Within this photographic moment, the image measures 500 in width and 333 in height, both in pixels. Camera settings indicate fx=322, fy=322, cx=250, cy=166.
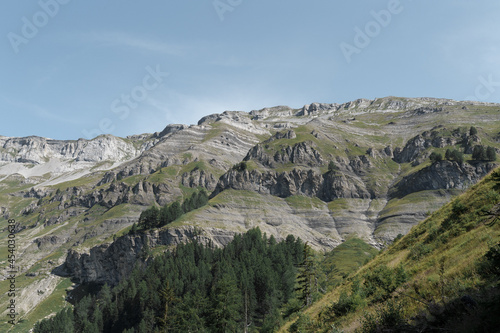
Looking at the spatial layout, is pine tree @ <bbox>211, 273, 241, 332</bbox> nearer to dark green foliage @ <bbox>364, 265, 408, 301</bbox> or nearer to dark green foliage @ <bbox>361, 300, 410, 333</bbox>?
dark green foliage @ <bbox>364, 265, 408, 301</bbox>

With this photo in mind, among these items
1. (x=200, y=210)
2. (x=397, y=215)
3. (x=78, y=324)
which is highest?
(x=200, y=210)

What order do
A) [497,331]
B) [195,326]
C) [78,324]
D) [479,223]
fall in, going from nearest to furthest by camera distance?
1. [497,331]
2. [479,223]
3. [195,326]
4. [78,324]

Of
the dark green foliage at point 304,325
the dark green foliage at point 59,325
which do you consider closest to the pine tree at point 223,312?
the dark green foliage at point 304,325

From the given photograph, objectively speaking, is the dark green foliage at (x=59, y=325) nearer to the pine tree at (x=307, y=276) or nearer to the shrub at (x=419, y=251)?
the pine tree at (x=307, y=276)

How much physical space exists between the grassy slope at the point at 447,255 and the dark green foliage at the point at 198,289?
5259cm

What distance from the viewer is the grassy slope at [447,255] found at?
13.2 metres

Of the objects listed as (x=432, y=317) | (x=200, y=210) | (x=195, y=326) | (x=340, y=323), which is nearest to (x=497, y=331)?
(x=432, y=317)

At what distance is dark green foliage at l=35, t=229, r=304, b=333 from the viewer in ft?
281

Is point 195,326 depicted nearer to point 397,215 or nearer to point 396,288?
point 396,288

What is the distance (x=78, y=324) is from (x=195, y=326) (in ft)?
293

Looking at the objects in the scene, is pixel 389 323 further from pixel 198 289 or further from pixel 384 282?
pixel 198 289

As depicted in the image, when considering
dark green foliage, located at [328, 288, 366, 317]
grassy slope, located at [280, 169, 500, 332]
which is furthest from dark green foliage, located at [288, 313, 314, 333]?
dark green foliage, located at [328, 288, 366, 317]

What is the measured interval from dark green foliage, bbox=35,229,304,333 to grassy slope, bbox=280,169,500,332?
173 feet

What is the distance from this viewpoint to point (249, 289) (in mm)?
95688
